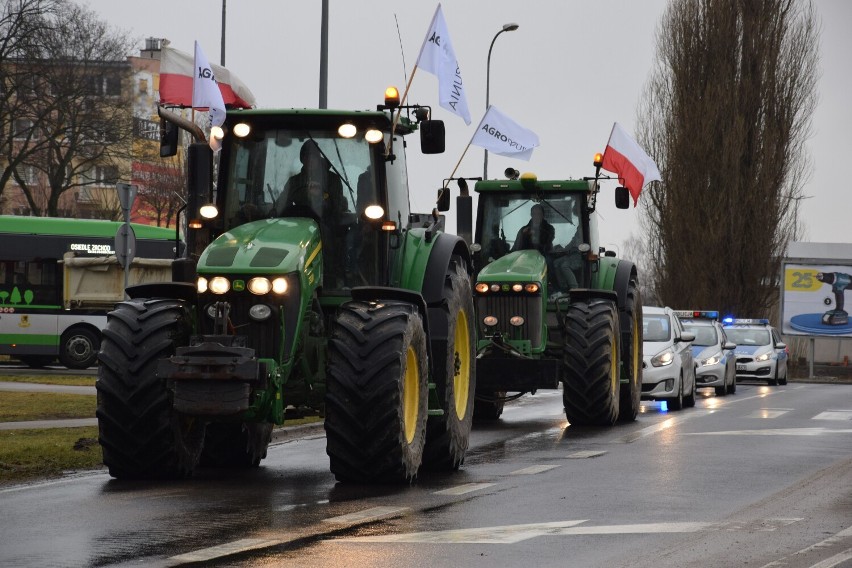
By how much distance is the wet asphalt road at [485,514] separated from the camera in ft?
29.4

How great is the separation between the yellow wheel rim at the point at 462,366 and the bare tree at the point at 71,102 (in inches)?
1538

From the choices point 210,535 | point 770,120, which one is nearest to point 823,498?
point 210,535

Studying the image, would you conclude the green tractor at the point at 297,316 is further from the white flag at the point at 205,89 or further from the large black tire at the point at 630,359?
the large black tire at the point at 630,359

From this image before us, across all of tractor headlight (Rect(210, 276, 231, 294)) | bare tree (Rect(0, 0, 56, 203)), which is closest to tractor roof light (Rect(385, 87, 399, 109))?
tractor headlight (Rect(210, 276, 231, 294))

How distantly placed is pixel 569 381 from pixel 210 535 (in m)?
11.4

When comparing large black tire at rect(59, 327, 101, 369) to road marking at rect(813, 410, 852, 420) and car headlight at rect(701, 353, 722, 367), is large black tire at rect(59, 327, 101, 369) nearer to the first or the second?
car headlight at rect(701, 353, 722, 367)

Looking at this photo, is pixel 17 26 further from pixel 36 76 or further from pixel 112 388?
pixel 112 388

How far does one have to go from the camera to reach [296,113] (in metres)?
13.8

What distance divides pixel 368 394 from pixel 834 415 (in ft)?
47.0

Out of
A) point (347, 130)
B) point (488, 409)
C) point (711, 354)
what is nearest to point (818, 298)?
point (711, 354)

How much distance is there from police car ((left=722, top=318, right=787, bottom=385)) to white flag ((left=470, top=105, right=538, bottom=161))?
2024 cm

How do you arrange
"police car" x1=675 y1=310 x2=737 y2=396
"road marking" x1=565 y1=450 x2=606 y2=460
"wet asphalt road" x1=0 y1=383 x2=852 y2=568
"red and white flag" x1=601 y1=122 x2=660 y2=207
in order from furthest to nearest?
1. "police car" x1=675 y1=310 x2=737 y2=396
2. "red and white flag" x1=601 y1=122 x2=660 y2=207
3. "road marking" x1=565 y1=450 x2=606 y2=460
4. "wet asphalt road" x1=0 y1=383 x2=852 y2=568

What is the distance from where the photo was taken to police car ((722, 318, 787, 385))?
140 feet

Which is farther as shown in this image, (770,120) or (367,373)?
(770,120)
